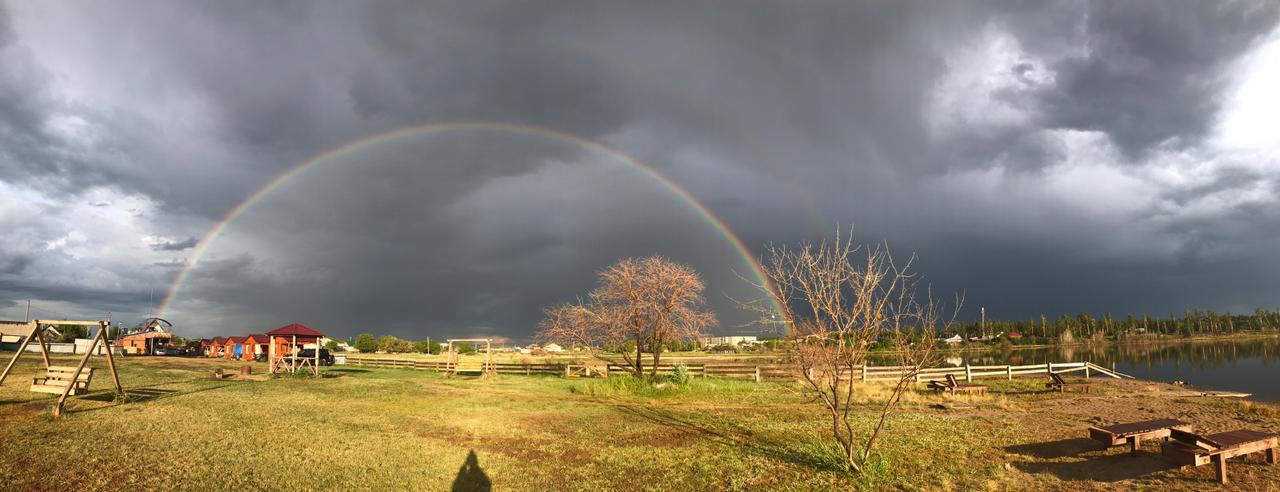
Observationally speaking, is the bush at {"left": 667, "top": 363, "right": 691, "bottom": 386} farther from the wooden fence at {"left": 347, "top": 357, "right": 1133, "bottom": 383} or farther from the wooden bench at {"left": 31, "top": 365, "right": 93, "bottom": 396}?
the wooden bench at {"left": 31, "top": 365, "right": 93, "bottom": 396}

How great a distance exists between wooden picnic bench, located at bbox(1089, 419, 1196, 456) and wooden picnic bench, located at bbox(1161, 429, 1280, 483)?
196mm

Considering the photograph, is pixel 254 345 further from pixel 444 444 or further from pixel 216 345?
pixel 444 444

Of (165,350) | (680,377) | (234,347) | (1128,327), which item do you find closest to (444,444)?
(680,377)

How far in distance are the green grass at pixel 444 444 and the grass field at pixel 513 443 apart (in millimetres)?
52

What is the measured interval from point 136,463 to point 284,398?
401 inches

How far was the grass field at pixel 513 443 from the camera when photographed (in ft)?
30.3

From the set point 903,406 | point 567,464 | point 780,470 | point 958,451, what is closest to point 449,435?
point 567,464

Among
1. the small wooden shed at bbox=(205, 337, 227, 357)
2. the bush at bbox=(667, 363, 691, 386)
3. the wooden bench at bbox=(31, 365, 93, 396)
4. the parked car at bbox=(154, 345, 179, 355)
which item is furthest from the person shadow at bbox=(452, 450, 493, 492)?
the parked car at bbox=(154, 345, 179, 355)

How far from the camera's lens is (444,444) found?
12.2 m

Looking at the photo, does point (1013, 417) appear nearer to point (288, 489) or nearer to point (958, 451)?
point (958, 451)

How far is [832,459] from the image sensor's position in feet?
33.0

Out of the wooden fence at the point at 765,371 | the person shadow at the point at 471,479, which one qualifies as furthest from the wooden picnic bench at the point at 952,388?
the person shadow at the point at 471,479

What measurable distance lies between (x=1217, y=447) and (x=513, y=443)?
12.1 meters

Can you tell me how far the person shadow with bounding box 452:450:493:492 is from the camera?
30.1ft
